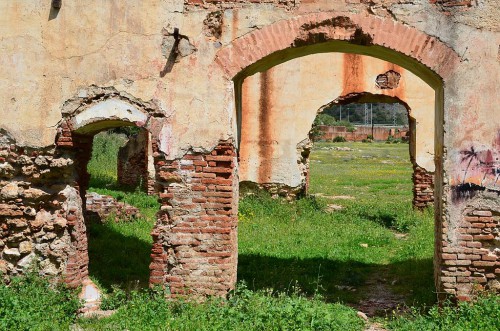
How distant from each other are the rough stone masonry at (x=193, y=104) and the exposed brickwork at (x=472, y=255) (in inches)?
0.4

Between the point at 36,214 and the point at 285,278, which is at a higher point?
the point at 36,214

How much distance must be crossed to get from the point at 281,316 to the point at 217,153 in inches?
76.0

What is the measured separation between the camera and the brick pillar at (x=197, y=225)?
601cm

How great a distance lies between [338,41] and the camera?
6055mm

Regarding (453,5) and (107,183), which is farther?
(107,183)

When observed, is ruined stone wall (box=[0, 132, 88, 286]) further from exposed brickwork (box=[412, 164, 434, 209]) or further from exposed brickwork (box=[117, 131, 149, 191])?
exposed brickwork (box=[117, 131, 149, 191])

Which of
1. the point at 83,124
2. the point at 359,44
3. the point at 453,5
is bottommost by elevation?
the point at 83,124

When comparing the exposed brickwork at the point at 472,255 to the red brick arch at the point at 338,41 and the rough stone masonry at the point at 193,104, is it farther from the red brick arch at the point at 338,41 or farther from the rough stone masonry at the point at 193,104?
the red brick arch at the point at 338,41

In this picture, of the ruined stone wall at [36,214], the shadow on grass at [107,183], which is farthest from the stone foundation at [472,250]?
the shadow on grass at [107,183]

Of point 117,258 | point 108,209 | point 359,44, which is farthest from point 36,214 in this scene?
point 359,44

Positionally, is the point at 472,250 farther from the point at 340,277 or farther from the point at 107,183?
the point at 107,183

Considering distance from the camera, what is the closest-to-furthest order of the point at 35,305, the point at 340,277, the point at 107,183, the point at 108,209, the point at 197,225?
1. the point at 35,305
2. the point at 197,225
3. the point at 340,277
4. the point at 108,209
5. the point at 107,183

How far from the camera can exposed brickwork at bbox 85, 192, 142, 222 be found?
33.3 ft

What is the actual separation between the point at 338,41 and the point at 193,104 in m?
1.74
